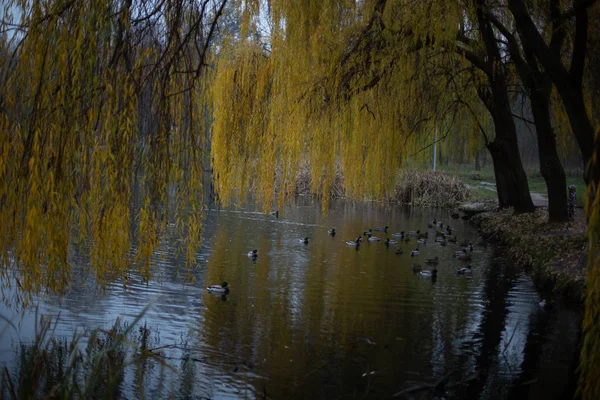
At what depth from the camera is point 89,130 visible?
3480mm

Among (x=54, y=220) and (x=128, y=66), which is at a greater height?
(x=128, y=66)

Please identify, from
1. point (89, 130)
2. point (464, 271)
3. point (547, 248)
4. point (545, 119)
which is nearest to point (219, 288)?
point (464, 271)

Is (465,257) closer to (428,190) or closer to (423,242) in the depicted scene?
(423,242)

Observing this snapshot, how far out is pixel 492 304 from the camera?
720 centimetres

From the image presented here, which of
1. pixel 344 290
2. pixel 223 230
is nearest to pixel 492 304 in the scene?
pixel 344 290

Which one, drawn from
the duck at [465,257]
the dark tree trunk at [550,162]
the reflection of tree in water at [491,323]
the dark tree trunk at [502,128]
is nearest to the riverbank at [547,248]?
the dark tree trunk at [550,162]

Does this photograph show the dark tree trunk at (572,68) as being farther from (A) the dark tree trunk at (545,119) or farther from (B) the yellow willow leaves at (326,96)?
(A) the dark tree trunk at (545,119)

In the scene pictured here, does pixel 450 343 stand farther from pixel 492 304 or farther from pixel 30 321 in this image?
pixel 30 321

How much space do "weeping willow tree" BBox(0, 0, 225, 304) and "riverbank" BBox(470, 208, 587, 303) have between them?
4.26 meters

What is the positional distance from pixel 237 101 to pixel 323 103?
3.35 feet

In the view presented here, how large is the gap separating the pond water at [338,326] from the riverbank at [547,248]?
308 millimetres

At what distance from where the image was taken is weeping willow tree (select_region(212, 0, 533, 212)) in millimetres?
6105

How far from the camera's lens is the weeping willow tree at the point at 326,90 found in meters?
6.11

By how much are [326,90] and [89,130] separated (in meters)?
3.63
